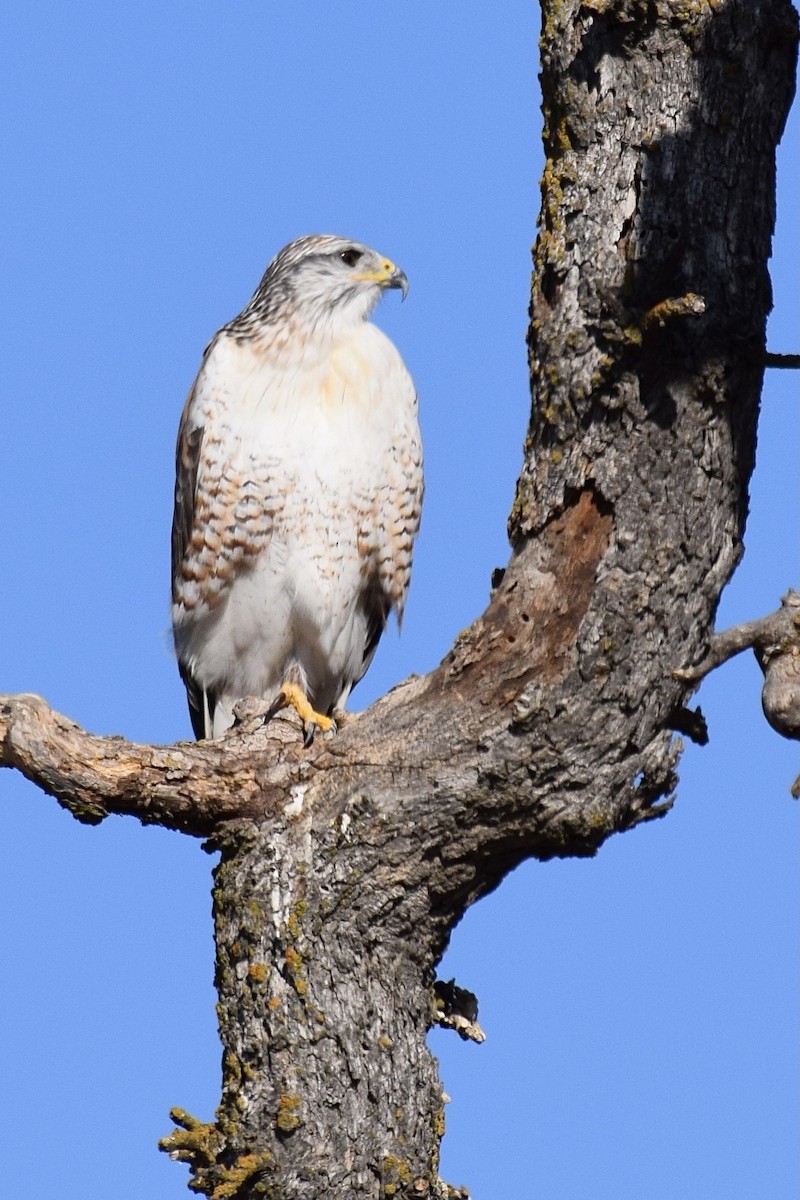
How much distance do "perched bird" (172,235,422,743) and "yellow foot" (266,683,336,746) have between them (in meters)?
0.27

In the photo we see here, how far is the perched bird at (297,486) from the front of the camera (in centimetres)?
553

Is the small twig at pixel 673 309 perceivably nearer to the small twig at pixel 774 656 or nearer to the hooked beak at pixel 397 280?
the small twig at pixel 774 656

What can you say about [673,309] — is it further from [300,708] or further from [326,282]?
[326,282]

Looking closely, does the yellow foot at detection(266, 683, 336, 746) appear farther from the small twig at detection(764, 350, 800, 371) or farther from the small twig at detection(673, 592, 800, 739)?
the small twig at detection(764, 350, 800, 371)

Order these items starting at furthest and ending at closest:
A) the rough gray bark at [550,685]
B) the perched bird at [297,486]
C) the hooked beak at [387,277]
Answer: the hooked beak at [387,277] < the perched bird at [297,486] < the rough gray bark at [550,685]

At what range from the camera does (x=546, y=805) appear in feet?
13.6

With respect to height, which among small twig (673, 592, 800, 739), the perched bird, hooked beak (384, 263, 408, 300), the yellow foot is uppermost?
hooked beak (384, 263, 408, 300)

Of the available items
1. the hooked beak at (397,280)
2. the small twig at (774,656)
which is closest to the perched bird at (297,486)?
the hooked beak at (397,280)

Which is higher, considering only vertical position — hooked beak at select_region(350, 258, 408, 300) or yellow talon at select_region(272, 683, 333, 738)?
hooked beak at select_region(350, 258, 408, 300)

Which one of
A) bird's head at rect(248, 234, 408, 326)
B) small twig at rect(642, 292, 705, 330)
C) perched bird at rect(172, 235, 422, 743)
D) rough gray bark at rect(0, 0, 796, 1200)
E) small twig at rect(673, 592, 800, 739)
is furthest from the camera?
bird's head at rect(248, 234, 408, 326)

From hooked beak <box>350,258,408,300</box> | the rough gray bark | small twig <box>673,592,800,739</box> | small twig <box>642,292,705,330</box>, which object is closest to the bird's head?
hooked beak <box>350,258,408,300</box>

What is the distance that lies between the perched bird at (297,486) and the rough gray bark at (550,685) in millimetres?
1117

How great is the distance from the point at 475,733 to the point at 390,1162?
1.24 metres

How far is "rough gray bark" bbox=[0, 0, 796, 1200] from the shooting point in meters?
3.87
